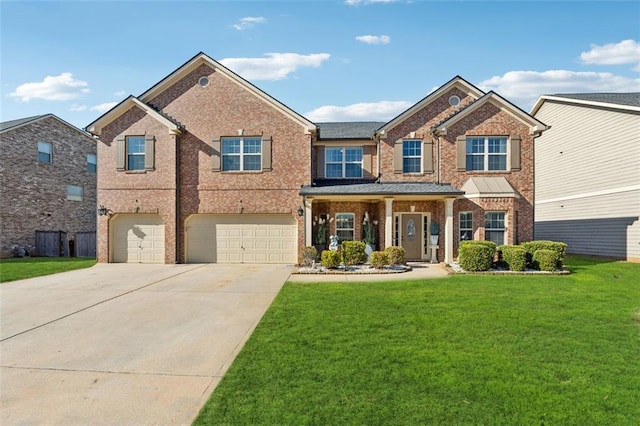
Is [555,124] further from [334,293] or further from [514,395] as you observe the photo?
[514,395]

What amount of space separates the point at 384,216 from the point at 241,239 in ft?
21.9

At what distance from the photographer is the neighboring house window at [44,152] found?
77.6 feet

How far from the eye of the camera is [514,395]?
4.24 meters

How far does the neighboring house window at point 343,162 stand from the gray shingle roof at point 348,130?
2.19ft

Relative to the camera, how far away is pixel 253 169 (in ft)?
55.7

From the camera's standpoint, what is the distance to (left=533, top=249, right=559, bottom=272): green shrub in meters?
13.1

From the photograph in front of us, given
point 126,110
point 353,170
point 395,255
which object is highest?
point 126,110

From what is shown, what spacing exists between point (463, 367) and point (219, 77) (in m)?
16.1

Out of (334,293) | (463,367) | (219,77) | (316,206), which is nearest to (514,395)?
(463,367)

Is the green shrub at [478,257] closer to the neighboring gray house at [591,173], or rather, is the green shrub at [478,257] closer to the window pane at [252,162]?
the neighboring gray house at [591,173]

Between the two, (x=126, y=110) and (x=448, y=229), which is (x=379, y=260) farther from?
(x=126, y=110)

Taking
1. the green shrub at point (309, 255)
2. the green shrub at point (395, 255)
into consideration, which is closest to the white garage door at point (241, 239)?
the green shrub at point (309, 255)

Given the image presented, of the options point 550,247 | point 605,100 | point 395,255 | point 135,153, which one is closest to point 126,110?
point 135,153

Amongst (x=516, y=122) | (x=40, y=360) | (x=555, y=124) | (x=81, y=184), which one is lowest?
(x=40, y=360)
